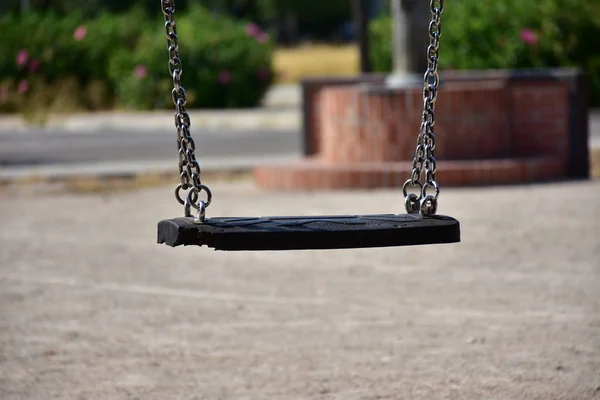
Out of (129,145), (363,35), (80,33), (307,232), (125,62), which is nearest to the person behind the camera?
(307,232)

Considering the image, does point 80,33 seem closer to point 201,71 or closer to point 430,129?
point 201,71

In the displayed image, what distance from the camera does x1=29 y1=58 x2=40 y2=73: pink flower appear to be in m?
29.6

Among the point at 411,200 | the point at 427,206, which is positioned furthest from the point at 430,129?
the point at 427,206

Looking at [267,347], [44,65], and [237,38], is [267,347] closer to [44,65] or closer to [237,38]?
[237,38]

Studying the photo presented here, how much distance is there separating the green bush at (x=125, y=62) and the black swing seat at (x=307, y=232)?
22143mm

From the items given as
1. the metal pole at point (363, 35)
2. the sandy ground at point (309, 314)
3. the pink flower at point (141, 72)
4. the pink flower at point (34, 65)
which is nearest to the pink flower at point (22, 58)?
the pink flower at point (34, 65)

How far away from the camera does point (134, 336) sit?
648cm

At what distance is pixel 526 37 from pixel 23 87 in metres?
10.4

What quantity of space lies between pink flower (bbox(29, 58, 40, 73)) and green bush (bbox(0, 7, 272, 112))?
0.04 meters

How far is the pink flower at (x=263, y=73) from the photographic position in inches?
1097

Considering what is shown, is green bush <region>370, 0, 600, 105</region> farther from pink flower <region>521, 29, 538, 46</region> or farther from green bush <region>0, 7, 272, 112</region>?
green bush <region>0, 7, 272, 112</region>

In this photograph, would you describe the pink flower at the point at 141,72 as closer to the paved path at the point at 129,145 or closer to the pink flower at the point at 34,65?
the pink flower at the point at 34,65

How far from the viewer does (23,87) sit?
96.2ft

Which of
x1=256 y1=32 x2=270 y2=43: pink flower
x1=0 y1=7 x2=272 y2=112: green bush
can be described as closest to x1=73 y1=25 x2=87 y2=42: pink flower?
x1=0 y1=7 x2=272 y2=112: green bush
